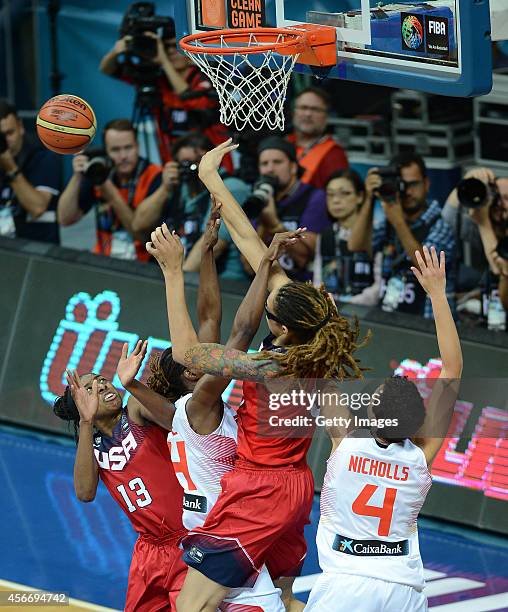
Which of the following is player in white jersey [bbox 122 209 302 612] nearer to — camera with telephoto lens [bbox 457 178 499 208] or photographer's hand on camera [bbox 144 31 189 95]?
camera with telephoto lens [bbox 457 178 499 208]

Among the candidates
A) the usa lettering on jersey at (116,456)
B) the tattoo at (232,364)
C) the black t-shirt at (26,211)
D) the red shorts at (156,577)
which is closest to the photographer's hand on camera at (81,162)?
the black t-shirt at (26,211)

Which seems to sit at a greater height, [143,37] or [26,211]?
[143,37]

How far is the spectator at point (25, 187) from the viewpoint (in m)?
11.7

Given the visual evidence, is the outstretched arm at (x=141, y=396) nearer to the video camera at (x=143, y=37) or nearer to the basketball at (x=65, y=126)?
the basketball at (x=65, y=126)

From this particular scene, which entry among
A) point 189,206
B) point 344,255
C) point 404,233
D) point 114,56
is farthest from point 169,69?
point 404,233

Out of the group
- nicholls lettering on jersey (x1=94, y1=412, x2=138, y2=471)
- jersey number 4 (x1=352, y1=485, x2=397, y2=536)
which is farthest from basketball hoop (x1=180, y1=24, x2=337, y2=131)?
jersey number 4 (x1=352, y1=485, x2=397, y2=536)

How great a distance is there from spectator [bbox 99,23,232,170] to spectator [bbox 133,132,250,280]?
579 mm

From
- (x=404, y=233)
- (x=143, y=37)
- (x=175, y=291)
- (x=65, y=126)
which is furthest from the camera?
(x=143, y=37)

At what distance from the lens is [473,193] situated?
31.8ft

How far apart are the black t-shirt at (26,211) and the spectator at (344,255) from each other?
2665 mm

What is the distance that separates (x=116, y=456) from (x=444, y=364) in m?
1.83

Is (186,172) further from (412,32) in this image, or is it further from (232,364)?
(232,364)

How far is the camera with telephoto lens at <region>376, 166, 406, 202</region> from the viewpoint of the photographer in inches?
398

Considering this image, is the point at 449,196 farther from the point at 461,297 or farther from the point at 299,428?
the point at 299,428
